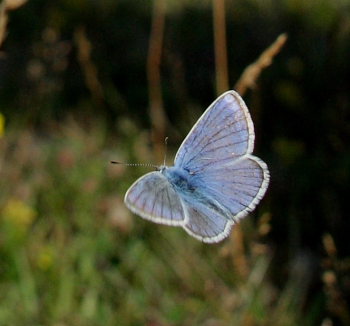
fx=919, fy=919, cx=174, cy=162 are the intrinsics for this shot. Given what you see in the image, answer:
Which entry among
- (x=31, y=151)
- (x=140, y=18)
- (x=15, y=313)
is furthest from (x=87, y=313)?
(x=140, y=18)

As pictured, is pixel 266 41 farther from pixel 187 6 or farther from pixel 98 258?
pixel 98 258

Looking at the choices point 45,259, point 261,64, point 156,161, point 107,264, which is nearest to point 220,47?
point 156,161

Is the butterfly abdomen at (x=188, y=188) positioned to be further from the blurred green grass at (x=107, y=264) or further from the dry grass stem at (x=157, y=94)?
the dry grass stem at (x=157, y=94)

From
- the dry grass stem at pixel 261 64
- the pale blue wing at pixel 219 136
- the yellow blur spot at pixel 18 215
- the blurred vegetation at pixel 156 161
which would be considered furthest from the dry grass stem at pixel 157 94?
the pale blue wing at pixel 219 136

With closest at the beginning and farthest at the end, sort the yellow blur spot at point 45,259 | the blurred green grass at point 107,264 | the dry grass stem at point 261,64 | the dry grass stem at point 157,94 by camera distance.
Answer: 1. the dry grass stem at point 261,64
2. the blurred green grass at point 107,264
3. the yellow blur spot at point 45,259
4. the dry grass stem at point 157,94

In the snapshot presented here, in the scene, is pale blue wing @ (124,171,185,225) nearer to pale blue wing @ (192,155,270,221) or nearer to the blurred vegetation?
pale blue wing @ (192,155,270,221)

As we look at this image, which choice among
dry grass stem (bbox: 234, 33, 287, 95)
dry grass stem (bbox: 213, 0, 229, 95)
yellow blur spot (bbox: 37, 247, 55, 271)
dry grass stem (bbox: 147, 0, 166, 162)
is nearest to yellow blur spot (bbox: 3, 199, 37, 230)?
yellow blur spot (bbox: 37, 247, 55, 271)

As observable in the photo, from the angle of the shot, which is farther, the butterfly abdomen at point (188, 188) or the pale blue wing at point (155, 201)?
the butterfly abdomen at point (188, 188)
